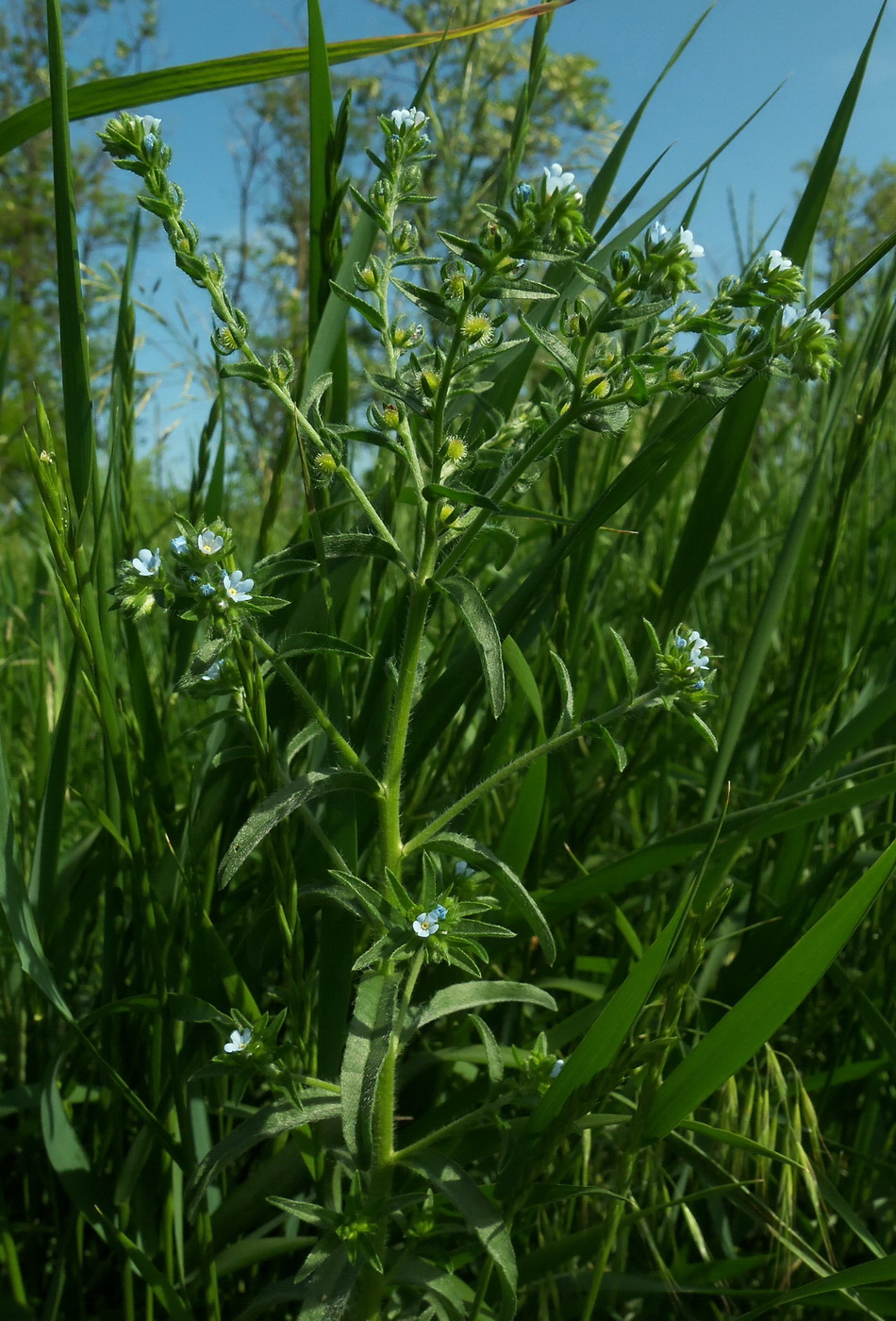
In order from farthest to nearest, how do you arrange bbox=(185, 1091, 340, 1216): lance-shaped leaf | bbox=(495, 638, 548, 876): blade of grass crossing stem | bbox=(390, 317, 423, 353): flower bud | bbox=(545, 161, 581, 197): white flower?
bbox=(495, 638, 548, 876): blade of grass crossing stem, bbox=(390, 317, 423, 353): flower bud, bbox=(185, 1091, 340, 1216): lance-shaped leaf, bbox=(545, 161, 581, 197): white flower

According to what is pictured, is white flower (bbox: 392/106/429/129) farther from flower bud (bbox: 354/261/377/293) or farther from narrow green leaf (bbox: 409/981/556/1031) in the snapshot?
narrow green leaf (bbox: 409/981/556/1031)

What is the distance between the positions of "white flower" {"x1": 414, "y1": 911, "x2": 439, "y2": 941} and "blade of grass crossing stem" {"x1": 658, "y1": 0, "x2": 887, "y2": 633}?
2.04 ft

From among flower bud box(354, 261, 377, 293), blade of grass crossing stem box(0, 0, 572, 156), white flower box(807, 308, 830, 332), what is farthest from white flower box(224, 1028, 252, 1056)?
blade of grass crossing stem box(0, 0, 572, 156)

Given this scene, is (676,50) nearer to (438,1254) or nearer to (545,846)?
(545,846)

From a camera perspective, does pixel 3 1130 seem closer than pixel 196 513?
Yes

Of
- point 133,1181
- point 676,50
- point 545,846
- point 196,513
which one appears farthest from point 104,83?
point 133,1181

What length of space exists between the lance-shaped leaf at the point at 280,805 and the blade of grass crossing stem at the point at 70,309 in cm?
31

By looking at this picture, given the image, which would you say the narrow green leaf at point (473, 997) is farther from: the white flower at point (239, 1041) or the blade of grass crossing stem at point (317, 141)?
the blade of grass crossing stem at point (317, 141)

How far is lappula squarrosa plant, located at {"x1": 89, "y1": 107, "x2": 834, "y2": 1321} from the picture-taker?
0.79m

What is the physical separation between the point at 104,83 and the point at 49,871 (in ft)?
2.80

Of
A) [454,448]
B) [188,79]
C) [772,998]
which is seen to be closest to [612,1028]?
[772,998]

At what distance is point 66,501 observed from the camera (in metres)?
0.89

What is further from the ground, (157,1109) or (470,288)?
(470,288)

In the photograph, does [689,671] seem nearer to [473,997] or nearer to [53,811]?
[473,997]
